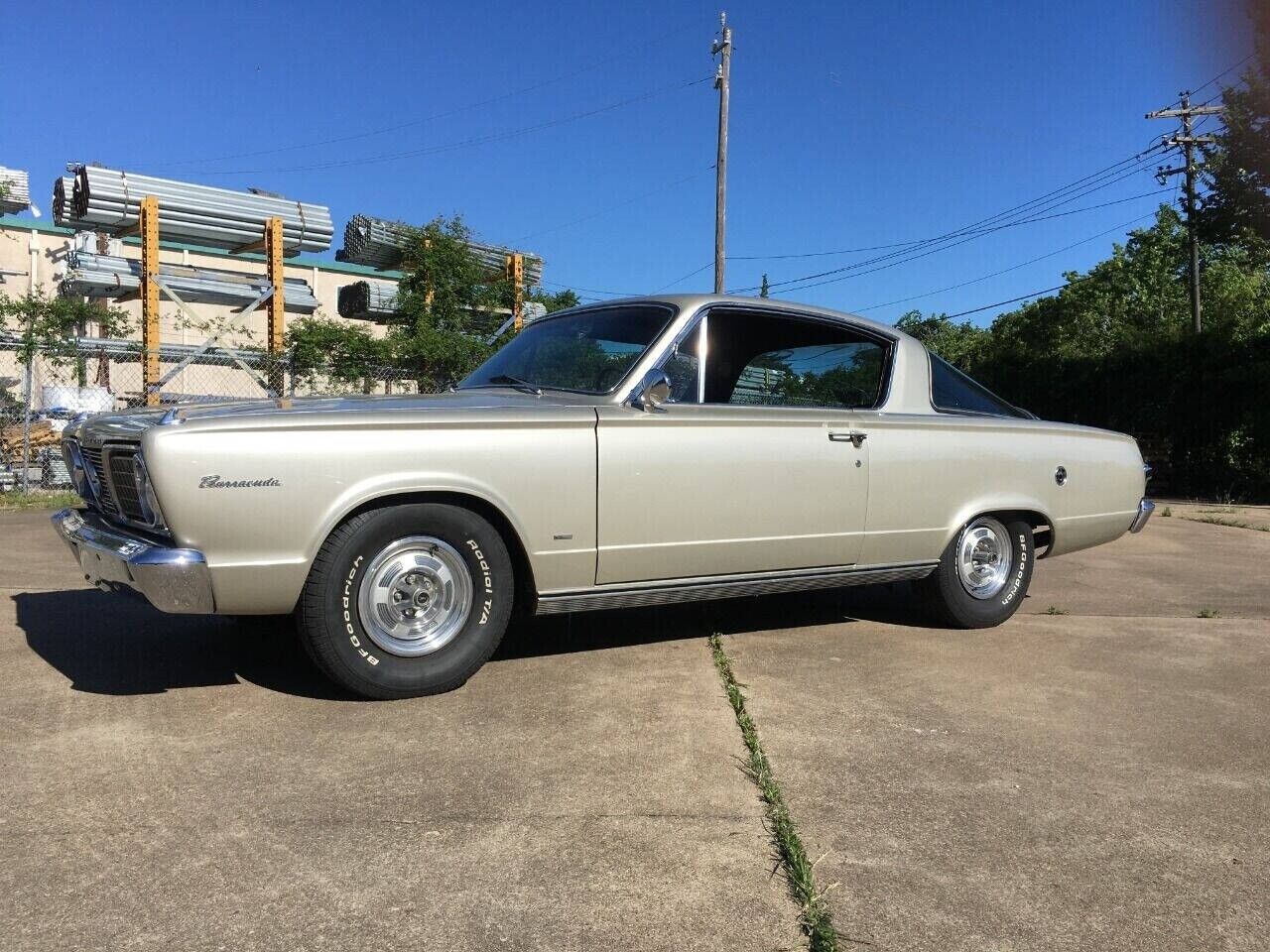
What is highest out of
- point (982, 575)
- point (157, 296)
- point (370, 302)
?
point (370, 302)

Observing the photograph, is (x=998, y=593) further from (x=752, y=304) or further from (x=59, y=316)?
(x=59, y=316)

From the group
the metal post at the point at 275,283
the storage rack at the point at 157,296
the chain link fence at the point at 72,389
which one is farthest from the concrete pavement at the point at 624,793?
the metal post at the point at 275,283

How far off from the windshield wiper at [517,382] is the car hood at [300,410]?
97mm

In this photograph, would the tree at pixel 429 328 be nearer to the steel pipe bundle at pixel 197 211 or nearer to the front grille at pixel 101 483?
the steel pipe bundle at pixel 197 211

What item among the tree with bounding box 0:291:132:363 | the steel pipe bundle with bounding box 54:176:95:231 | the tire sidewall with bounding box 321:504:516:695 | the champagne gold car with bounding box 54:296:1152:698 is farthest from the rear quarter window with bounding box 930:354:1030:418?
the steel pipe bundle with bounding box 54:176:95:231

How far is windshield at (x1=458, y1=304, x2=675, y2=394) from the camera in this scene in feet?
14.1

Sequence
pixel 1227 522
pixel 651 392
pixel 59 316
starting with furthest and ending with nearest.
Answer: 1. pixel 59 316
2. pixel 1227 522
3. pixel 651 392

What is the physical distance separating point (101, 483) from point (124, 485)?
0.37 meters

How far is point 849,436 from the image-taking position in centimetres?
452

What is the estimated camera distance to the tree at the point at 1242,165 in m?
14.1

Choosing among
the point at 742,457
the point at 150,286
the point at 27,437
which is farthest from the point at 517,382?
the point at 150,286

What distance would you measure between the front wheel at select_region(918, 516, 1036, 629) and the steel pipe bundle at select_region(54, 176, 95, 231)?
14093 millimetres

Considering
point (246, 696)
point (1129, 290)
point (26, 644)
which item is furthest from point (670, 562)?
point (1129, 290)

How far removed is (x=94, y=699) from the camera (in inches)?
142
